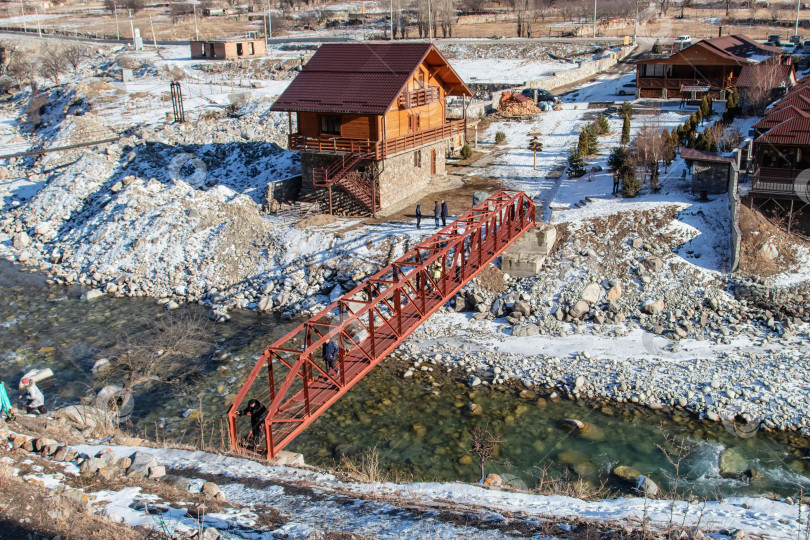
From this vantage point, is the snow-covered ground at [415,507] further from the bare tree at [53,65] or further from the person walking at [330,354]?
the bare tree at [53,65]

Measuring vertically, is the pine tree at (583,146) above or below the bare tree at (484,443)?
above

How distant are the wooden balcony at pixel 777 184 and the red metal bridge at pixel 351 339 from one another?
920 centimetres

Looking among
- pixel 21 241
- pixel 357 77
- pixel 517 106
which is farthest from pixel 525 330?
pixel 517 106

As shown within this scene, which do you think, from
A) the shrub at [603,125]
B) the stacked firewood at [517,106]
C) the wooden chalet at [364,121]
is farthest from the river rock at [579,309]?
the stacked firewood at [517,106]

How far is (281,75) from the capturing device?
6222 centimetres

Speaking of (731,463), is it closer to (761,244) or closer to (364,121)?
(761,244)

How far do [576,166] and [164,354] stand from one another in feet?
68.9

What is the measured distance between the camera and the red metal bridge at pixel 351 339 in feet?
53.8

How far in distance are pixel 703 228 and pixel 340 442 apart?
17554 millimetres

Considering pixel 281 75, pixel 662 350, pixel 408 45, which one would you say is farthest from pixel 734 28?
pixel 662 350

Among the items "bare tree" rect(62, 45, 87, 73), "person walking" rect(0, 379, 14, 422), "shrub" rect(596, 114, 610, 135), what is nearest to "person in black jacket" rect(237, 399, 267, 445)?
"person walking" rect(0, 379, 14, 422)

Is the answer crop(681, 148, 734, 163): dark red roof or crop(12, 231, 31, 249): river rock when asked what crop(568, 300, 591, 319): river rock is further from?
crop(12, 231, 31, 249): river rock

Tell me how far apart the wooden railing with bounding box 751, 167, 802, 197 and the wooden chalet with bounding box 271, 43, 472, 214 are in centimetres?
1480

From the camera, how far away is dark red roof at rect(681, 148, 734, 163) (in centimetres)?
2962
